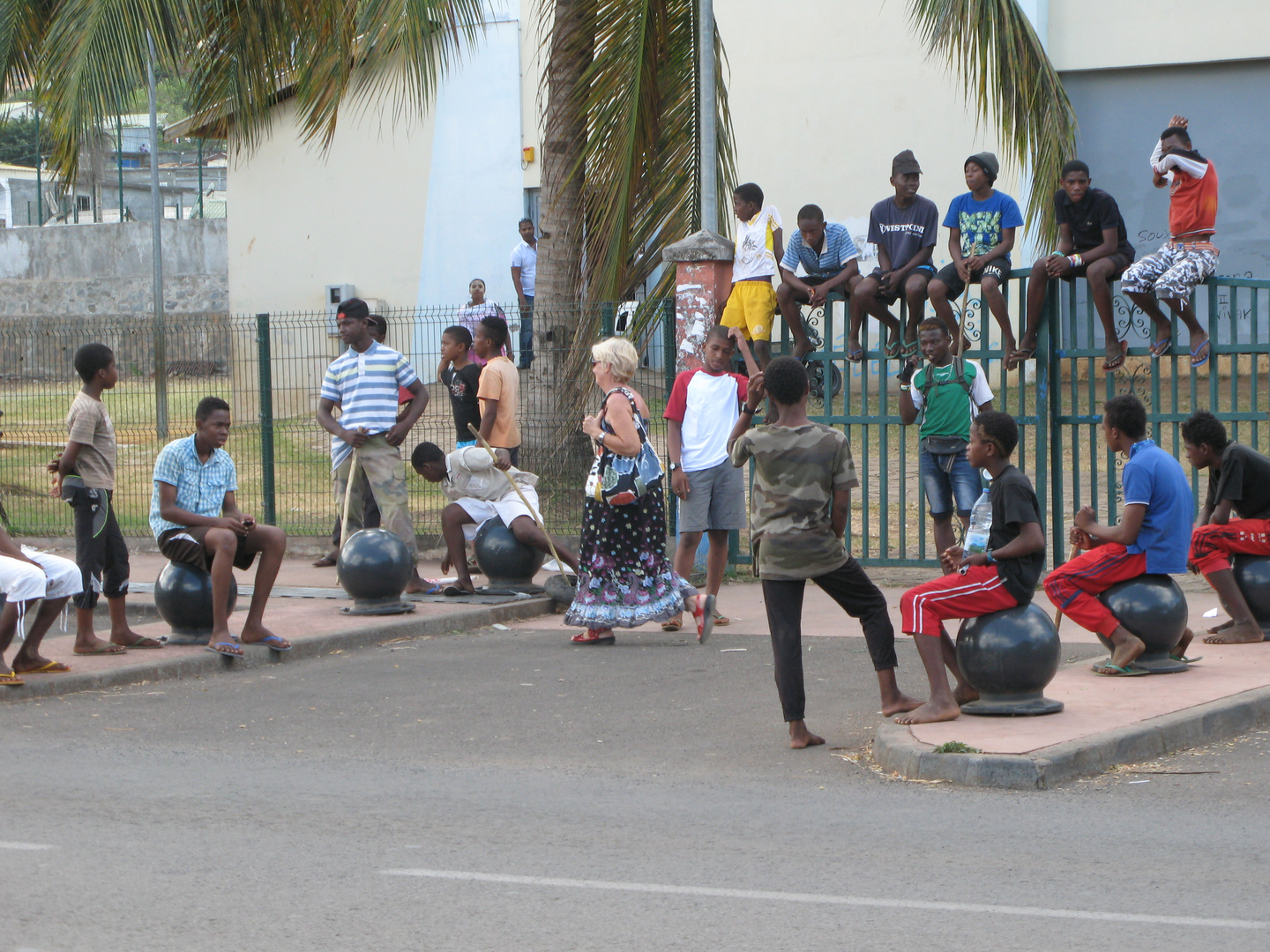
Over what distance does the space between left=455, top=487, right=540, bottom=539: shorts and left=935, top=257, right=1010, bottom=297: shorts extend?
341 centimetres

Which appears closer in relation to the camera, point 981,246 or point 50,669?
point 50,669

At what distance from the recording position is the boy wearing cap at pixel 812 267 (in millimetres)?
11594

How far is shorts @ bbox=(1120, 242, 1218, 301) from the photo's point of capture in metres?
10.4

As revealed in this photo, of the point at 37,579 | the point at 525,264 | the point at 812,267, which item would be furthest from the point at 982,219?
the point at 525,264

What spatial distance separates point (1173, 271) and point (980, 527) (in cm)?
435

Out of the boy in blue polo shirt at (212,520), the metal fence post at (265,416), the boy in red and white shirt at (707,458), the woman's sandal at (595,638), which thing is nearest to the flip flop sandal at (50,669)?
the boy in blue polo shirt at (212,520)

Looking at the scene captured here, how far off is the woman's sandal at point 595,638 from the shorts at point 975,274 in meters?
3.66

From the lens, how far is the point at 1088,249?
436 inches

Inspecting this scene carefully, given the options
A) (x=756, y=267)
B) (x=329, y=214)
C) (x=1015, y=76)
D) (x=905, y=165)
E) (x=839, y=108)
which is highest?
(x=839, y=108)

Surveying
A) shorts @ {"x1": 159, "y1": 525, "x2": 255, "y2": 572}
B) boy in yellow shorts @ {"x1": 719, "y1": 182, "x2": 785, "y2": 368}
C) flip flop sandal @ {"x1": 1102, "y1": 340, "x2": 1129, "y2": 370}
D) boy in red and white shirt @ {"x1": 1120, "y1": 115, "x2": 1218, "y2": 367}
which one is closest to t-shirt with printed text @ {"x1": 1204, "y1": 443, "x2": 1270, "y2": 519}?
boy in red and white shirt @ {"x1": 1120, "y1": 115, "x2": 1218, "y2": 367}

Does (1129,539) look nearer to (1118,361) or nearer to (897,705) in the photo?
(897,705)

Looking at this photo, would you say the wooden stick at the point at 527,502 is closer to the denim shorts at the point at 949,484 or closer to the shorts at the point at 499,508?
the shorts at the point at 499,508

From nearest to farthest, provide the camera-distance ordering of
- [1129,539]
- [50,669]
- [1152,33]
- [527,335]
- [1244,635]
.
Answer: [1129,539], [50,669], [1244,635], [527,335], [1152,33]

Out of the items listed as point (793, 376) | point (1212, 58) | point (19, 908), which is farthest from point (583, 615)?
point (1212, 58)
